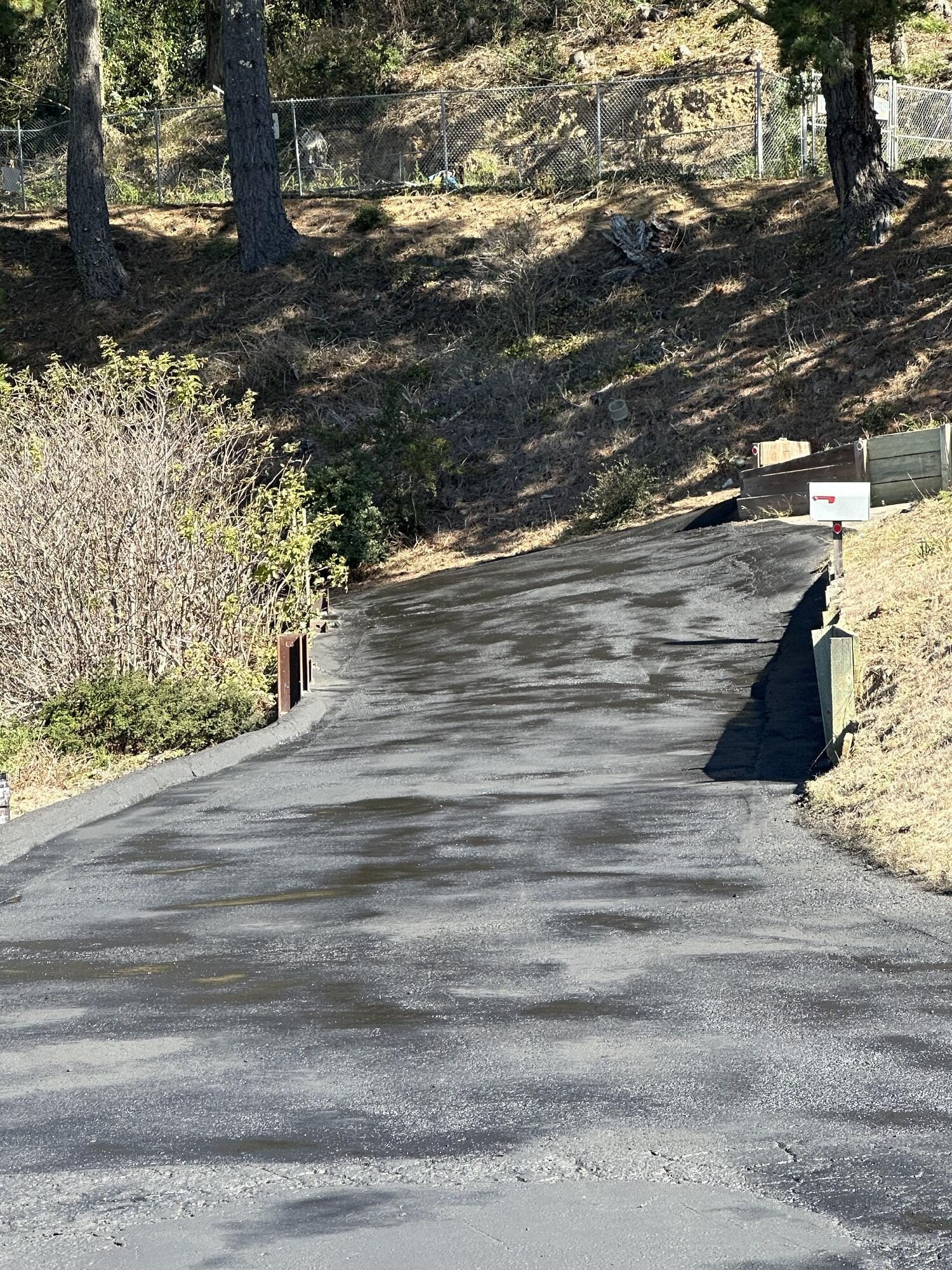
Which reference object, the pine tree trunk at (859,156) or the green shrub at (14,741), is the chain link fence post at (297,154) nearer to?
the pine tree trunk at (859,156)

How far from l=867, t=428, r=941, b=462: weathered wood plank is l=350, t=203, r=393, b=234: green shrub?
800 inches

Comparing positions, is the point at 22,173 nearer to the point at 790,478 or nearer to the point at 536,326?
the point at 536,326

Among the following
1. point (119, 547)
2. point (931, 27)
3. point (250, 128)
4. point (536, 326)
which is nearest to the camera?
point (119, 547)

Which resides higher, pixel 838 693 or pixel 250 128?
pixel 250 128

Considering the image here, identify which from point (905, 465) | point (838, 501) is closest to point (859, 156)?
point (905, 465)

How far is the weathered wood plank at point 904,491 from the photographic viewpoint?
25438mm

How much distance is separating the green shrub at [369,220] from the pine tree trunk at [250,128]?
2.06 metres

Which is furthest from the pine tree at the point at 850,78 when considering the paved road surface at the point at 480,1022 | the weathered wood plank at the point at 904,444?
the paved road surface at the point at 480,1022

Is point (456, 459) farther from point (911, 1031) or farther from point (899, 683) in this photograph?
point (911, 1031)

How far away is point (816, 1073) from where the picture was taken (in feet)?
22.5

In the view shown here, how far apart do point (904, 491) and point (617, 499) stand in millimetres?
7725

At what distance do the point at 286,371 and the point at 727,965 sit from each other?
107 ft

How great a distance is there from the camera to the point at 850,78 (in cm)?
3412

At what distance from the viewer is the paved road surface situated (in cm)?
558
